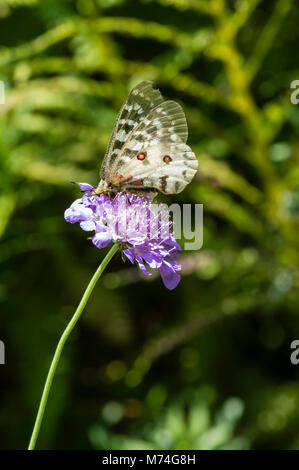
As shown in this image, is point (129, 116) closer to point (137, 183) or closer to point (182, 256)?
point (137, 183)

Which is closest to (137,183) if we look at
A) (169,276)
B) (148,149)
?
(148,149)

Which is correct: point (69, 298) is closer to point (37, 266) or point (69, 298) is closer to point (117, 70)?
point (37, 266)

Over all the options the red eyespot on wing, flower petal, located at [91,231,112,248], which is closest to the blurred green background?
the red eyespot on wing

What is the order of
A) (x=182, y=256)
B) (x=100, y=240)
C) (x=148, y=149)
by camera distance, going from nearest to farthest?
1. (x=100, y=240)
2. (x=148, y=149)
3. (x=182, y=256)

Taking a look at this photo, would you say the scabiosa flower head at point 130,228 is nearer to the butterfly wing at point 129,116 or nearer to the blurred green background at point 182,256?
the butterfly wing at point 129,116

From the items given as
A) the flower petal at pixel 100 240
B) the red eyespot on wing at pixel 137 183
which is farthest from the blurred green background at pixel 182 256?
the flower petal at pixel 100 240

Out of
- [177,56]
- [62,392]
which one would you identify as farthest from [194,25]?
[62,392]
